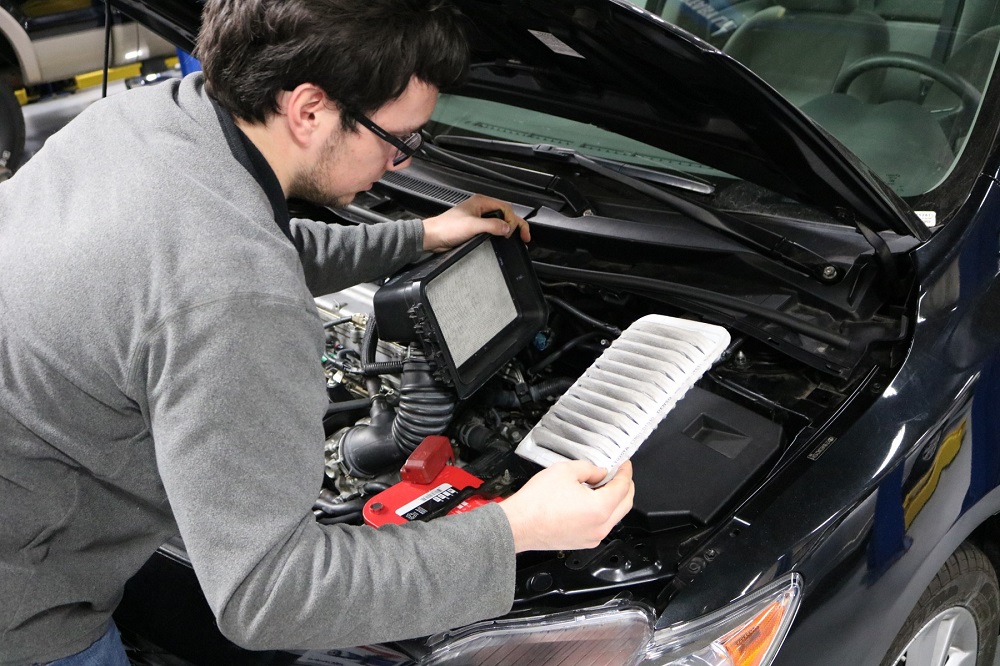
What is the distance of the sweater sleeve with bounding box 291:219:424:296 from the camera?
61.8 inches

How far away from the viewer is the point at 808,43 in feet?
5.70

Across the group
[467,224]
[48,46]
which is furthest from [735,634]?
[48,46]

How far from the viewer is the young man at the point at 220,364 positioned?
0.93 meters

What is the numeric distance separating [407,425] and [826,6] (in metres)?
1.11

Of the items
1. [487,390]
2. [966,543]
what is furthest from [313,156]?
[966,543]

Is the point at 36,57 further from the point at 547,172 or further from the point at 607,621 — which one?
the point at 607,621

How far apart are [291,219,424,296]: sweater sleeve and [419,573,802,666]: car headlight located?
2.22ft

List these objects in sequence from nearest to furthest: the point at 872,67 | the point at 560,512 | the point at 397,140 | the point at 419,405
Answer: the point at 560,512
the point at 397,140
the point at 419,405
the point at 872,67

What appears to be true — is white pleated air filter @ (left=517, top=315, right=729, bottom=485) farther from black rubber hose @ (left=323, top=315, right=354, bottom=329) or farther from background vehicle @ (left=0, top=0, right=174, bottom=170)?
background vehicle @ (left=0, top=0, right=174, bottom=170)

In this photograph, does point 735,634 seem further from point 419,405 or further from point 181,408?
point 181,408

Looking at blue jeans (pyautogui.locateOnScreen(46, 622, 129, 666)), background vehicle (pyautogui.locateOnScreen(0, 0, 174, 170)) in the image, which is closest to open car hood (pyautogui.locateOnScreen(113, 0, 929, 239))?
blue jeans (pyautogui.locateOnScreen(46, 622, 129, 666))

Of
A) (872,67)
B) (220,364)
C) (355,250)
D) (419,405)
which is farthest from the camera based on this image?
(872,67)

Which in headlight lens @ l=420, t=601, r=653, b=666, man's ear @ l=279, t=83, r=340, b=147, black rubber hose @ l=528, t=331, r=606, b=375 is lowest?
headlight lens @ l=420, t=601, r=653, b=666

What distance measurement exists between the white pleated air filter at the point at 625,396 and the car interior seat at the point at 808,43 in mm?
622
